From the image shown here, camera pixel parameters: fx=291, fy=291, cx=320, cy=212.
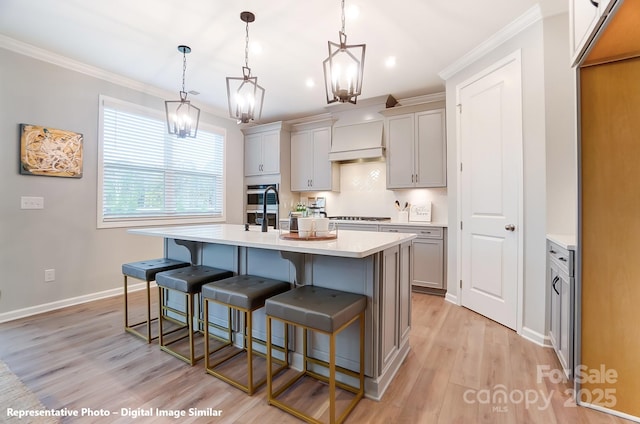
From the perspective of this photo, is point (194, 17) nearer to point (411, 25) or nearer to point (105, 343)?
point (411, 25)

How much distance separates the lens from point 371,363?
5.64 ft

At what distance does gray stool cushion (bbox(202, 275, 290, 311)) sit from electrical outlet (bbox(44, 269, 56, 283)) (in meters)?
2.37

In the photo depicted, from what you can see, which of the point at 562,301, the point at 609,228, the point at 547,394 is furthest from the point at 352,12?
the point at 547,394

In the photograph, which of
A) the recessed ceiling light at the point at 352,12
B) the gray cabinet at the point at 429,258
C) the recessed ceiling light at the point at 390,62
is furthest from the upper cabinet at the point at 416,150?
the recessed ceiling light at the point at 352,12

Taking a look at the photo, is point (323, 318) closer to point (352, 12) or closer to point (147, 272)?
point (147, 272)

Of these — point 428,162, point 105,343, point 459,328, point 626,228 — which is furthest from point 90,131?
point 626,228

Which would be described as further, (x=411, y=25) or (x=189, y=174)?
(x=189, y=174)

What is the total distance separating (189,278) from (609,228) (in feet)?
8.47

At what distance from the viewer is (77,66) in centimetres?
321

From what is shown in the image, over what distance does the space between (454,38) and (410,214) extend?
7.34 ft

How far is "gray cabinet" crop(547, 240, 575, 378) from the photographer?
1731 millimetres

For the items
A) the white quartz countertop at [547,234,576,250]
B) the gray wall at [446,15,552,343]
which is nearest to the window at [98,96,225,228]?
the gray wall at [446,15,552,343]

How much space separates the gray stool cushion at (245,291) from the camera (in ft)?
5.68

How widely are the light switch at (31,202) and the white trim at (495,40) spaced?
14.9ft
